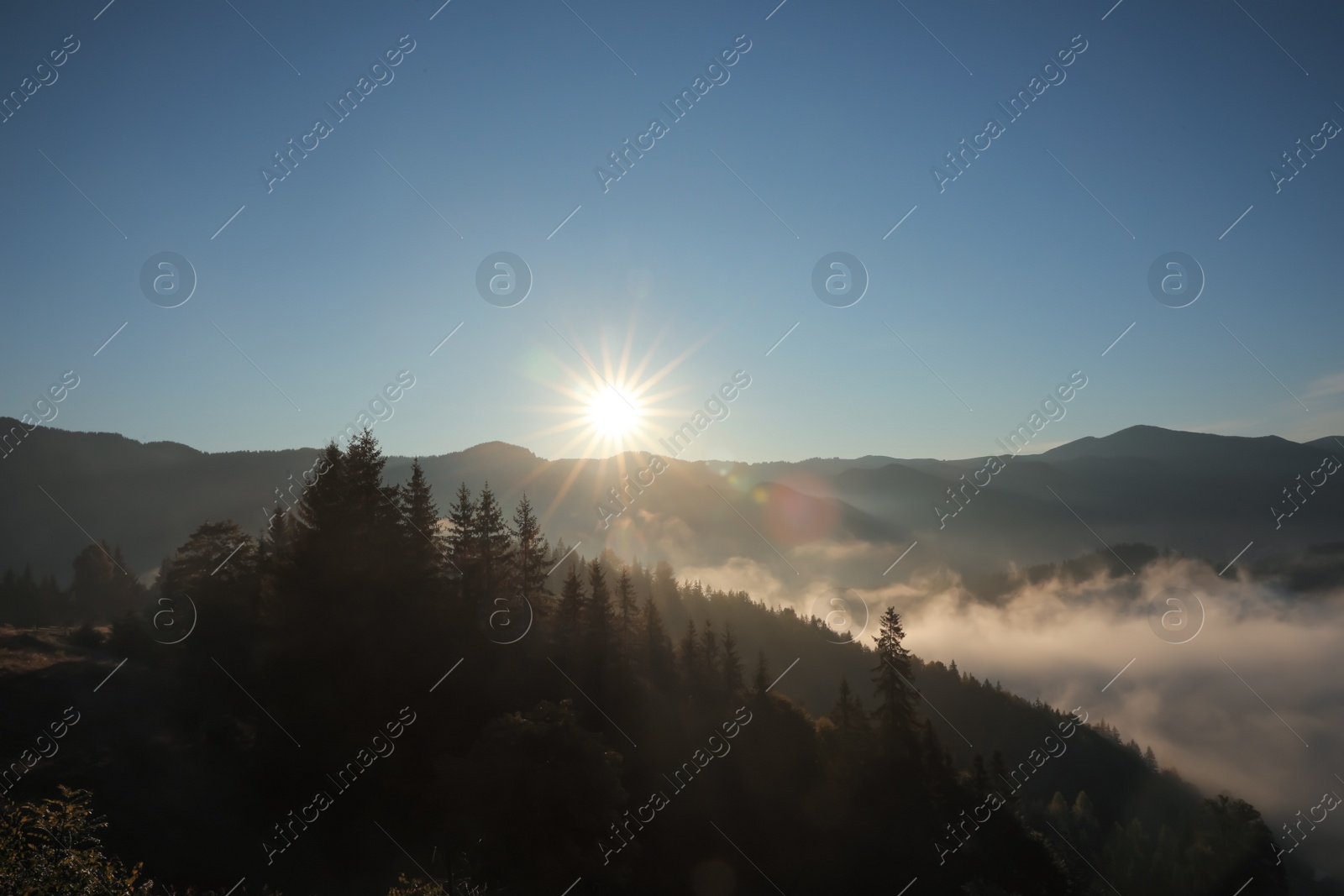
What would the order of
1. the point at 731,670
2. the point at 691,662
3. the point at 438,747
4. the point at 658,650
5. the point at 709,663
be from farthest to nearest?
the point at 731,670
the point at 709,663
the point at 691,662
the point at 658,650
the point at 438,747

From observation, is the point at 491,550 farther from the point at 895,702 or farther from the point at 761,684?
the point at 895,702

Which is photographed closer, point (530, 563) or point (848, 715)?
point (530, 563)

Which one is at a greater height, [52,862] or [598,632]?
[52,862]

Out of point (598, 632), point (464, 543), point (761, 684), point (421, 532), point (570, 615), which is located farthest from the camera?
point (761, 684)

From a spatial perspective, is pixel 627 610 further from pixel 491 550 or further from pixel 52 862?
pixel 52 862

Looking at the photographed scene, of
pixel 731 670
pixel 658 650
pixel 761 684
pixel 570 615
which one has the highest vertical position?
pixel 570 615

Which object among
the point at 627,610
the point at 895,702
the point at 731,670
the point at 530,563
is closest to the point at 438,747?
the point at 530,563

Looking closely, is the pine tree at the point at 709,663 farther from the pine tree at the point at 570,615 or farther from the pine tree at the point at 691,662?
the pine tree at the point at 570,615

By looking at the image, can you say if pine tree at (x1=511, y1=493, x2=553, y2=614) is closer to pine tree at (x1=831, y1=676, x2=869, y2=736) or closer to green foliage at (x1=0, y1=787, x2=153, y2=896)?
pine tree at (x1=831, y1=676, x2=869, y2=736)

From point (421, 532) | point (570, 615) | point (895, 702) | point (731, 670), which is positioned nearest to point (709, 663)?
point (731, 670)

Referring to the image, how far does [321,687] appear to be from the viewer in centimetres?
4194

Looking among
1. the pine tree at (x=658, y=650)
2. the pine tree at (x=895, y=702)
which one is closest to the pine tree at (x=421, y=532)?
the pine tree at (x=658, y=650)

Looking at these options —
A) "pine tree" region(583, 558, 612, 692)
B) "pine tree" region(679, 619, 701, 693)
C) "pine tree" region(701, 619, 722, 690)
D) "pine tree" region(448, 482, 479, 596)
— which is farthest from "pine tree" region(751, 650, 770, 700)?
"pine tree" region(448, 482, 479, 596)

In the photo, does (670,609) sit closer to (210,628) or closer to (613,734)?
(613,734)
